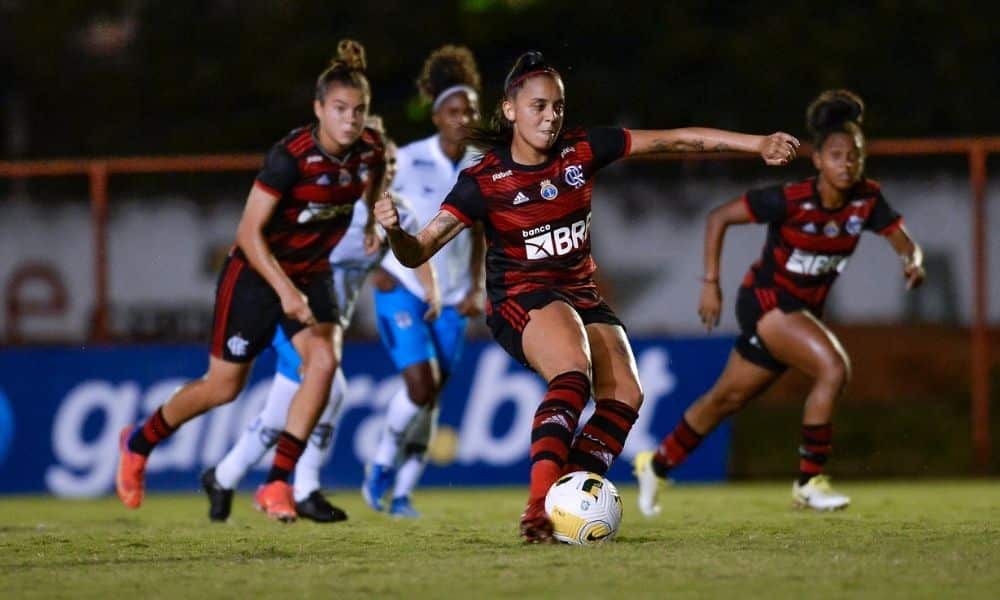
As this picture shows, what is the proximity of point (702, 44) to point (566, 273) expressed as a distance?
1274cm

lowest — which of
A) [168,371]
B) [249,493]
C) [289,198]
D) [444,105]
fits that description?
[249,493]

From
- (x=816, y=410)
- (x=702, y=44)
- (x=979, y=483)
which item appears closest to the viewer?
(x=816, y=410)

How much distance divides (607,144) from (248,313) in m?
1.93

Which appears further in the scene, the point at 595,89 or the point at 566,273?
the point at 595,89

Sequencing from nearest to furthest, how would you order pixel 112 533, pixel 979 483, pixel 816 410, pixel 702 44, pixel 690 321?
pixel 112 533, pixel 816 410, pixel 979 483, pixel 690 321, pixel 702 44

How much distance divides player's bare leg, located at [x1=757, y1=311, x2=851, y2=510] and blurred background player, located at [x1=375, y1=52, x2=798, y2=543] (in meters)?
1.85

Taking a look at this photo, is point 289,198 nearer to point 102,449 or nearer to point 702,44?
point 102,449

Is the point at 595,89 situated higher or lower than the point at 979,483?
higher

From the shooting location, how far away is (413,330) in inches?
354

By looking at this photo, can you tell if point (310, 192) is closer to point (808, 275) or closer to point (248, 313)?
point (248, 313)

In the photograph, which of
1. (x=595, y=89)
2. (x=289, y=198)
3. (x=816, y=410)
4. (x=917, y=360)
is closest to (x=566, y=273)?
(x=289, y=198)

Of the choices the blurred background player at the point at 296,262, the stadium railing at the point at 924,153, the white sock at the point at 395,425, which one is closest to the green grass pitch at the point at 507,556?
the white sock at the point at 395,425

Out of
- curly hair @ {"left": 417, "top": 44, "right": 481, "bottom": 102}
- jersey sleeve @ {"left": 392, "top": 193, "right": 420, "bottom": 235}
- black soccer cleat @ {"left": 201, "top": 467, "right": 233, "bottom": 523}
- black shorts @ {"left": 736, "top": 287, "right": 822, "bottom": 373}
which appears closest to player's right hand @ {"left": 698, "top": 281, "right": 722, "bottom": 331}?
black shorts @ {"left": 736, "top": 287, "right": 822, "bottom": 373}

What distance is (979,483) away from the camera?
11375 millimetres
